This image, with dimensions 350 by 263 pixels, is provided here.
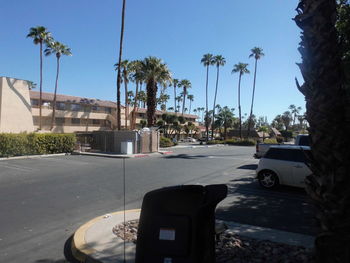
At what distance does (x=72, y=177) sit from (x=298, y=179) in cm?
857

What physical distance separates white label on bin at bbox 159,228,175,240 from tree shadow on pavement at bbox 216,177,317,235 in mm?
2830

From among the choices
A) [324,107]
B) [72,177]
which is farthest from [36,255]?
[72,177]

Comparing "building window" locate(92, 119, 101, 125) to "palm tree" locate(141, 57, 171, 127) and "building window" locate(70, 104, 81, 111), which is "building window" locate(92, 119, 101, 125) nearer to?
"building window" locate(70, 104, 81, 111)

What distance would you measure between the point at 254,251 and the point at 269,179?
5.65 metres

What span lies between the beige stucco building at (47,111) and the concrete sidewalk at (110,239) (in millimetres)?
23615

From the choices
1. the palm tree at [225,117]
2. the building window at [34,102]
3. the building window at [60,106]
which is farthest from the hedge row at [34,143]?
the palm tree at [225,117]

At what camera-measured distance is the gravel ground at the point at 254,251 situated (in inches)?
147

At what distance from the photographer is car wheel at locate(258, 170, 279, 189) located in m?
9.22

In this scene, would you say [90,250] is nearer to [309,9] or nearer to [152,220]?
[152,220]

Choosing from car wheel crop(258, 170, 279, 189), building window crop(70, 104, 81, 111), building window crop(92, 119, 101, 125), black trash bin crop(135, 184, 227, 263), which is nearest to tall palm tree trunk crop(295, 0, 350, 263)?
black trash bin crop(135, 184, 227, 263)

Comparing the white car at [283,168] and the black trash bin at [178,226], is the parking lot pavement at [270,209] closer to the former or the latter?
the white car at [283,168]

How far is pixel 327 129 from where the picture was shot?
2627mm

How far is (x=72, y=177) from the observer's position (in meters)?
10.9

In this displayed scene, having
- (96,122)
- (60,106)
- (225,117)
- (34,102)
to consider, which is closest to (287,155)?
(34,102)
